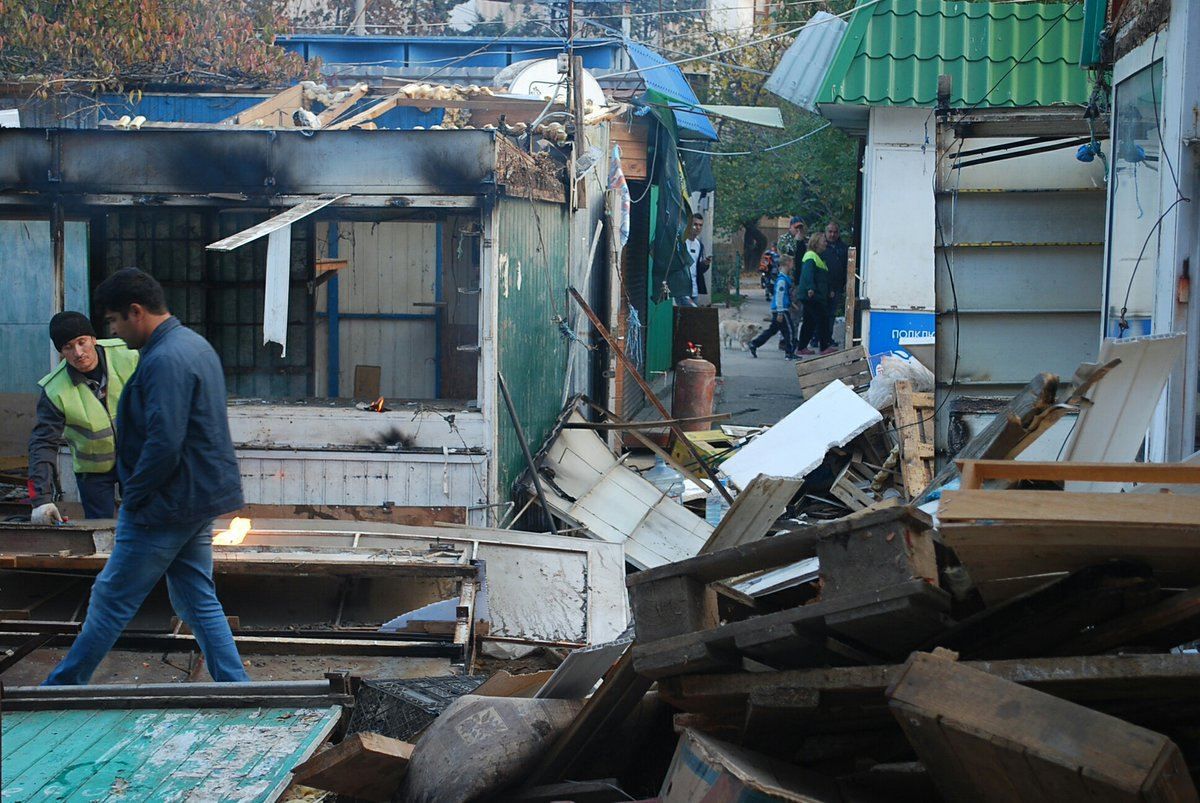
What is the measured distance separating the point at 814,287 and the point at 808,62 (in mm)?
4964

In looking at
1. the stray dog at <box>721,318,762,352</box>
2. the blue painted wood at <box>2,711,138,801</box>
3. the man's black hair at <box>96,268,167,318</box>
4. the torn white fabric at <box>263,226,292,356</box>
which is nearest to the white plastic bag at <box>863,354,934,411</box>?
the torn white fabric at <box>263,226,292,356</box>

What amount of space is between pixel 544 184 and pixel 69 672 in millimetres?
5461

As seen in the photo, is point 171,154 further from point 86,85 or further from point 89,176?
point 86,85

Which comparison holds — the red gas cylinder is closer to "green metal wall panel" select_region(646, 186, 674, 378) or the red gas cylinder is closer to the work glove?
"green metal wall panel" select_region(646, 186, 674, 378)

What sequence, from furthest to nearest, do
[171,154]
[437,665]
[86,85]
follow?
[86,85] → [171,154] → [437,665]

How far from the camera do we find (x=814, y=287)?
717 inches

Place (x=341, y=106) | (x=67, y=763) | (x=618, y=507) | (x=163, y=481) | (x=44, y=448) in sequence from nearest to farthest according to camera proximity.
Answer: (x=67, y=763)
(x=163, y=481)
(x=44, y=448)
(x=341, y=106)
(x=618, y=507)

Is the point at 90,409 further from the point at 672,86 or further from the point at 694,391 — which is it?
the point at 672,86

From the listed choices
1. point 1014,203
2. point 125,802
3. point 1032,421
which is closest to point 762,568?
point 1032,421

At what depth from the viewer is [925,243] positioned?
1246 cm

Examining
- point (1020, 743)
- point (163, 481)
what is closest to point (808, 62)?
point (163, 481)

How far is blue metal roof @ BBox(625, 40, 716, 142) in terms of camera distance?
1439cm

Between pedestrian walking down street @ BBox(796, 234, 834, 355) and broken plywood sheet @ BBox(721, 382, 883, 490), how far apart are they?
7.48 metres

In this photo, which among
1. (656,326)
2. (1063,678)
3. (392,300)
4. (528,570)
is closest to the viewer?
(1063,678)
